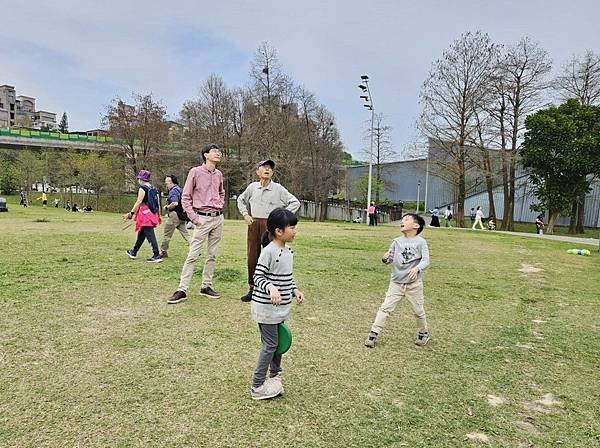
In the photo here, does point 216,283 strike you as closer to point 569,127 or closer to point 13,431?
point 13,431

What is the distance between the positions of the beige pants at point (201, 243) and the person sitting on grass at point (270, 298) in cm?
263

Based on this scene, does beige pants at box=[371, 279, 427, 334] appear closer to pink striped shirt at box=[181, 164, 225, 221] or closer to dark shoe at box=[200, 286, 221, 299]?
dark shoe at box=[200, 286, 221, 299]

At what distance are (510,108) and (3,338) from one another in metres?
33.2

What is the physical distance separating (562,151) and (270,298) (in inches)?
1203

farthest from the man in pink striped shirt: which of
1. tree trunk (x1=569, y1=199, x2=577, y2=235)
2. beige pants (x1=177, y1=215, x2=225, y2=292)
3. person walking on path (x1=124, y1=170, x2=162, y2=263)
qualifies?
tree trunk (x1=569, y1=199, x2=577, y2=235)

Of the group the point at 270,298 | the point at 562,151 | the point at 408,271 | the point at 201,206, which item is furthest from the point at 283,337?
the point at 562,151

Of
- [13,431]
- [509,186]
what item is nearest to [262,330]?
[13,431]

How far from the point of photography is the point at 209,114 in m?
37.3

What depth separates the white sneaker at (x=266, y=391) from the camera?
3082mm

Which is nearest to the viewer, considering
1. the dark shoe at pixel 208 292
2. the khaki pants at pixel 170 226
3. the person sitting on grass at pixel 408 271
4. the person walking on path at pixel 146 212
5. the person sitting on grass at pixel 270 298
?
the person sitting on grass at pixel 270 298

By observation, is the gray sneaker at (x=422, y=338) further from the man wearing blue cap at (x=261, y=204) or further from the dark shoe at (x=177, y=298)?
the dark shoe at (x=177, y=298)

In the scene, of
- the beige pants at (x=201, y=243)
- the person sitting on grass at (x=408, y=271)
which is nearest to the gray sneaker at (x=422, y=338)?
the person sitting on grass at (x=408, y=271)

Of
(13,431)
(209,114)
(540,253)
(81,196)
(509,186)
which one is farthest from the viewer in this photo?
(81,196)

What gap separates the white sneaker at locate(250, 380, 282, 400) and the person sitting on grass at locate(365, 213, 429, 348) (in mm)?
1370
